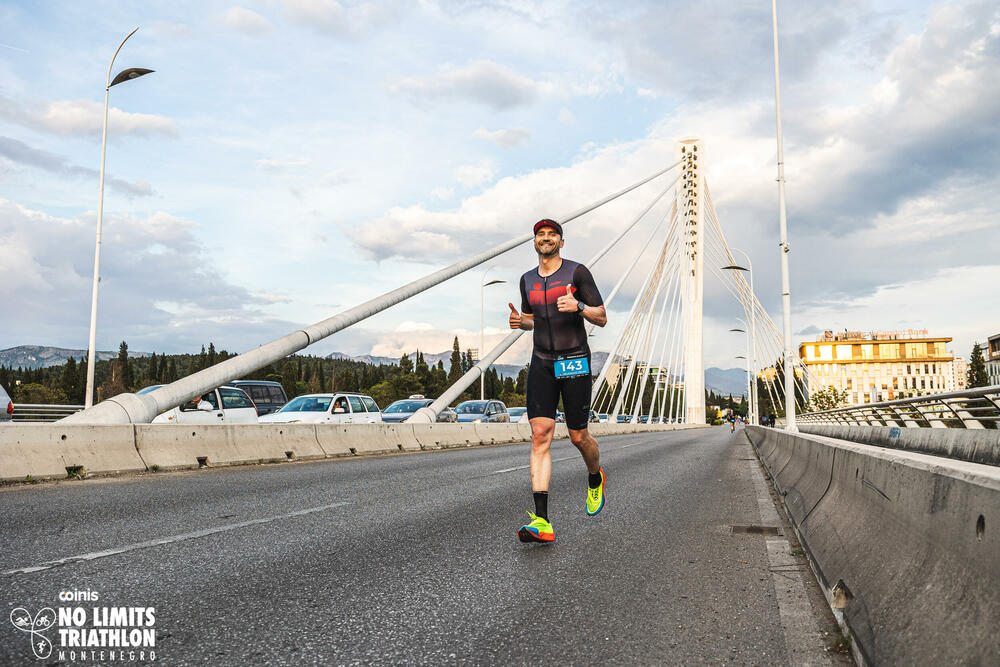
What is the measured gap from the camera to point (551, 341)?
→ 520 centimetres

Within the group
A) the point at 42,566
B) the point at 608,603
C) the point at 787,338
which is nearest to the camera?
the point at 608,603

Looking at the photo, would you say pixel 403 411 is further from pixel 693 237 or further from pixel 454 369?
pixel 454 369

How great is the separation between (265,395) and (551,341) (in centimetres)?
2429

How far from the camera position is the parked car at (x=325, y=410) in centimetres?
1855

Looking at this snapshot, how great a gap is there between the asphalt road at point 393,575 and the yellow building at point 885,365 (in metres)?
171

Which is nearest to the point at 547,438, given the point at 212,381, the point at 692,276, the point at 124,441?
the point at 124,441

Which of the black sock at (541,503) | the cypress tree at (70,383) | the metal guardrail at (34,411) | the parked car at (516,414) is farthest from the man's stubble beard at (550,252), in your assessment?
the cypress tree at (70,383)

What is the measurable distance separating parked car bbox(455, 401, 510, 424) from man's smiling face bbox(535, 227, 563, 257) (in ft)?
74.7

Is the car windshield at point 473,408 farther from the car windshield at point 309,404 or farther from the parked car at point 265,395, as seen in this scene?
the car windshield at point 309,404

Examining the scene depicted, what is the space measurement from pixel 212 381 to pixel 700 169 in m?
45.7

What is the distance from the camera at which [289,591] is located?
3650 millimetres

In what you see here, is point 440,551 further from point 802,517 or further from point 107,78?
point 107,78

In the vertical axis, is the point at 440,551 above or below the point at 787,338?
below

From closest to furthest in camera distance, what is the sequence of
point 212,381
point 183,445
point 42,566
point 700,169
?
1. point 42,566
2. point 183,445
3. point 212,381
4. point 700,169
